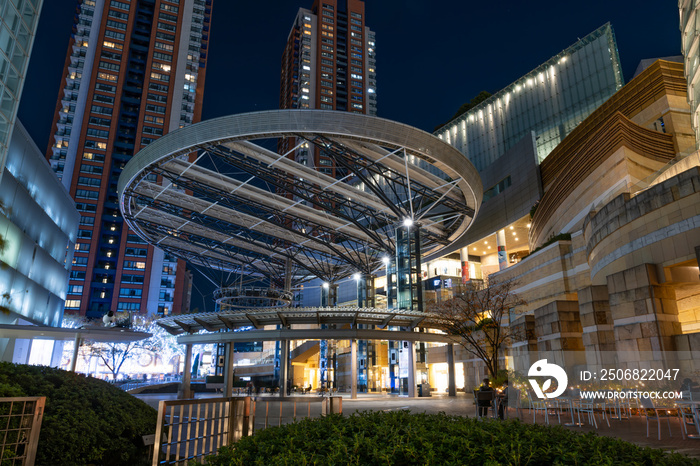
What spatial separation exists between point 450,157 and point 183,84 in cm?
10595

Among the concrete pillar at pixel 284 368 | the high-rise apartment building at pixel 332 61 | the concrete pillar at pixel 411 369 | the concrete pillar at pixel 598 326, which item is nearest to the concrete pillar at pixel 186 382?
the concrete pillar at pixel 284 368

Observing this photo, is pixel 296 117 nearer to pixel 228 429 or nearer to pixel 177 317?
pixel 177 317

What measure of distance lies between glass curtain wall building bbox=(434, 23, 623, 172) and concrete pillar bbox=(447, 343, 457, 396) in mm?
24874

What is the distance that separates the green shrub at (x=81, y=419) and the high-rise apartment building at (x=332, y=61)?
142m

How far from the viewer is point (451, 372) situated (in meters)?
42.3

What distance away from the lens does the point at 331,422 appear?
21.3ft

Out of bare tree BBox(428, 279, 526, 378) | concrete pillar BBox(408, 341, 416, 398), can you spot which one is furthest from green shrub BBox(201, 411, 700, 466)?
concrete pillar BBox(408, 341, 416, 398)

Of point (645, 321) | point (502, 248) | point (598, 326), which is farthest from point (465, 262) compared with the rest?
point (645, 321)

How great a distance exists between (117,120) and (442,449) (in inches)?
5070

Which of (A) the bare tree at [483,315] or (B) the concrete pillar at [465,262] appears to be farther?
(B) the concrete pillar at [465,262]

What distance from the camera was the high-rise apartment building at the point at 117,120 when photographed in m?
106

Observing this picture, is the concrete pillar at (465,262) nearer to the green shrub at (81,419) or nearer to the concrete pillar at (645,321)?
the concrete pillar at (645,321)

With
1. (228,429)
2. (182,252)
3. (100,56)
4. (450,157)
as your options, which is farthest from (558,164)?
(100,56)

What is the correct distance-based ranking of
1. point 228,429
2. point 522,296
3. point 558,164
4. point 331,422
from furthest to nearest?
point 558,164, point 522,296, point 228,429, point 331,422
